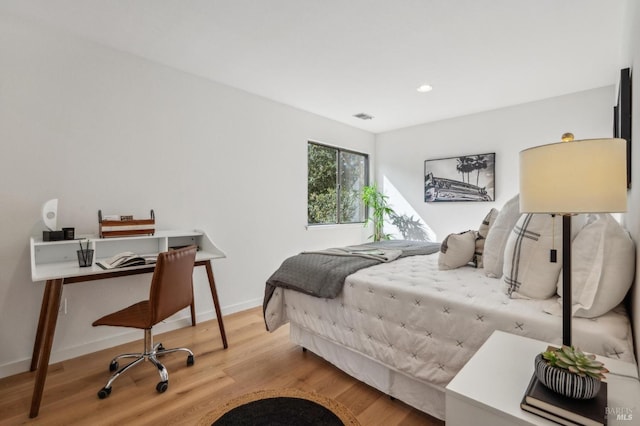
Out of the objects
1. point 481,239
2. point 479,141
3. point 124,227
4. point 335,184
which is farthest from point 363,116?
point 124,227

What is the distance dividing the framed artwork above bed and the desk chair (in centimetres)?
373

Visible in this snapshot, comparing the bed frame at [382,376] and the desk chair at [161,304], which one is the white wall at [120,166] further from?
the bed frame at [382,376]

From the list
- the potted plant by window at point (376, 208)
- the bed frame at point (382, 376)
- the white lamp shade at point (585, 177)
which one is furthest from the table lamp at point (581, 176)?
the potted plant by window at point (376, 208)

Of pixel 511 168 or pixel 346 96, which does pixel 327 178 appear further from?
pixel 511 168

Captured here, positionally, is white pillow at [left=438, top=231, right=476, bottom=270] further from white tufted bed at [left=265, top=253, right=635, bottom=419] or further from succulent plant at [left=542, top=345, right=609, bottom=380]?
succulent plant at [left=542, top=345, right=609, bottom=380]

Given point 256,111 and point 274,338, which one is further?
point 256,111

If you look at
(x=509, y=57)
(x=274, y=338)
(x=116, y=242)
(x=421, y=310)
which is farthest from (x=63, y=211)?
(x=509, y=57)

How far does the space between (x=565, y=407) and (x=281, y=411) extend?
142 centimetres

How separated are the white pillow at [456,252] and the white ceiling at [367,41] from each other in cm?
158

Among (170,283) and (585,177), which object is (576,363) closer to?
(585,177)

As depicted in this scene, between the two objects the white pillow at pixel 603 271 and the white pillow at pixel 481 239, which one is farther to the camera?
the white pillow at pixel 481 239

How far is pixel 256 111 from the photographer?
3637 mm

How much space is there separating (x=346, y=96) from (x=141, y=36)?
2.13 metres

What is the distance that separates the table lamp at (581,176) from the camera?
0.87 meters
